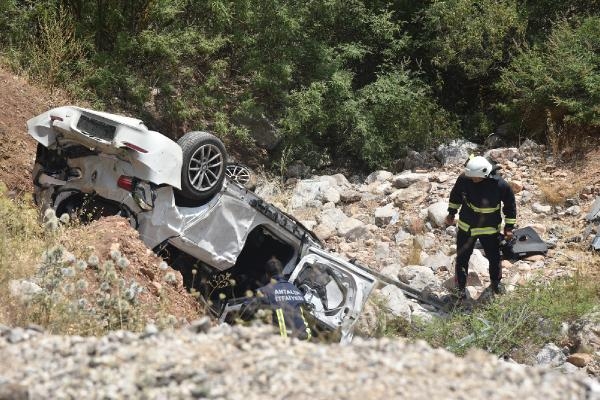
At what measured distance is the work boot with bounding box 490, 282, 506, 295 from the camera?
28.4ft

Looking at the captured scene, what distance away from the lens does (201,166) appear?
703cm

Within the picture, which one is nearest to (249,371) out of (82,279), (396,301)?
(82,279)

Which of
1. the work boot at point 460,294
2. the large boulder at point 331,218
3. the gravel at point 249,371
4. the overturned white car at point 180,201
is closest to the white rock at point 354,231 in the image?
the large boulder at point 331,218

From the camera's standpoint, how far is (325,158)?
13391 mm

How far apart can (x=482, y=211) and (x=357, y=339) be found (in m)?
4.29

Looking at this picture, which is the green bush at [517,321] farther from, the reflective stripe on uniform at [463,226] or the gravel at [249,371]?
the gravel at [249,371]

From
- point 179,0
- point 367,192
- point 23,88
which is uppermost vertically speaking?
point 179,0

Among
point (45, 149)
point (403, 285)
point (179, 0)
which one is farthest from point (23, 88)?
point (403, 285)

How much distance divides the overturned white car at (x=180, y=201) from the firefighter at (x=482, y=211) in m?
1.70

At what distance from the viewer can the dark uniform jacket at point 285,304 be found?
5.76 meters

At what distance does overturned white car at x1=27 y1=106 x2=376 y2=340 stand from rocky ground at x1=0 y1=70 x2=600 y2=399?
31cm

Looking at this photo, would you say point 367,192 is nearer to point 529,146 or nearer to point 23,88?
point 529,146

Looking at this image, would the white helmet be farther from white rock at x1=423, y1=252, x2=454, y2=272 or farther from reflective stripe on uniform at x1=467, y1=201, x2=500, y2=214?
white rock at x1=423, y1=252, x2=454, y2=272

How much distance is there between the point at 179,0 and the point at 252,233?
238 inches
